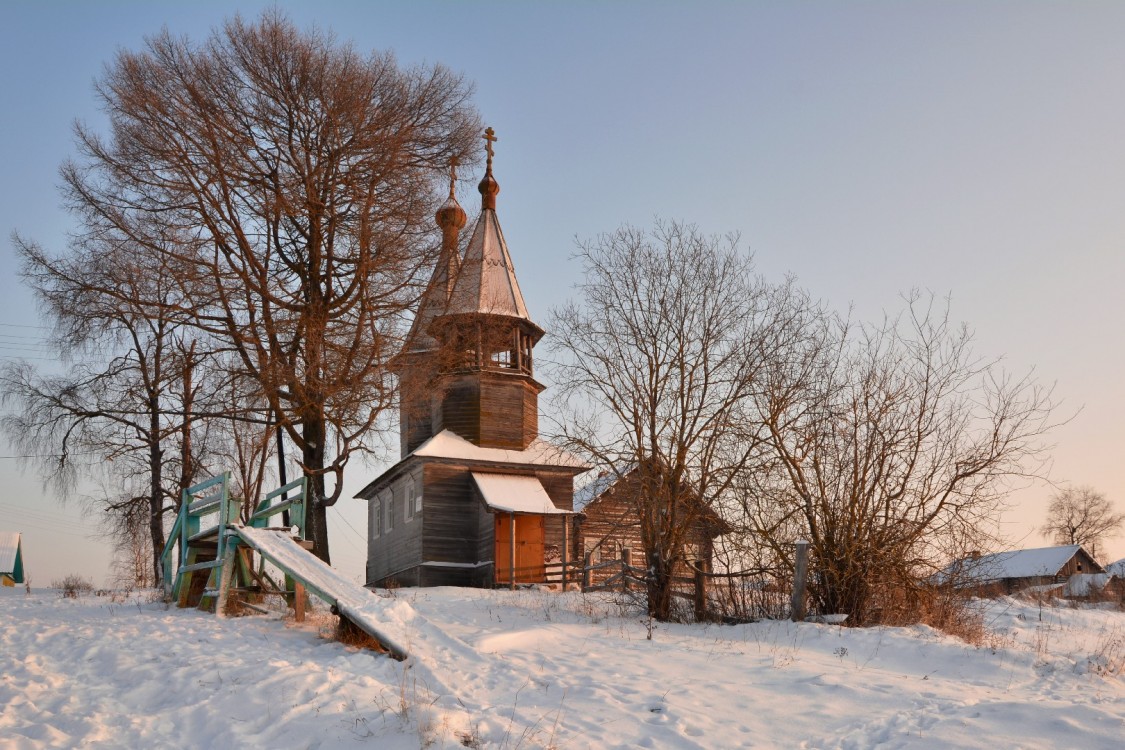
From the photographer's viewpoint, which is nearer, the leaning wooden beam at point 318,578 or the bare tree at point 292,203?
the leaning wooden beam at point 318,578

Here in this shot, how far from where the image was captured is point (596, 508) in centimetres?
2941

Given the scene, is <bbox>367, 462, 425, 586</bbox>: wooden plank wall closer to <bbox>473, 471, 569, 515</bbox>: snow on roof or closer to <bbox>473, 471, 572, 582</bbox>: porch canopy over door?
<bbox>473, 471, 569, 515</bbox>: snow on roof

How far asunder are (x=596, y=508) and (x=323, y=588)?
1908 cm

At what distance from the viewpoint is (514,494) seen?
26.0 m

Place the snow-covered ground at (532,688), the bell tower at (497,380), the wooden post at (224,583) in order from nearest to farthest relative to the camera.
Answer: the snow-covered ground at (532,688), the wooden post at (224,583), the bell tower at (497,380)

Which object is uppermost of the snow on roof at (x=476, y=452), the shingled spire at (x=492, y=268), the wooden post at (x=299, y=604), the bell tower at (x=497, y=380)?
the shingled spire at (x=492, y=268)

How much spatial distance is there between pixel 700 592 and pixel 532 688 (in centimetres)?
588

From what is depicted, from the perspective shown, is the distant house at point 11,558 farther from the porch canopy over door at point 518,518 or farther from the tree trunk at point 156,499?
the porch canopy over door at point 518,518

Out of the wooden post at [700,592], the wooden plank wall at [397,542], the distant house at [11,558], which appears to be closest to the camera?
the wooden post at [700,592]

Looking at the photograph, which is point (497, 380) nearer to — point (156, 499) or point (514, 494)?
point (514, 494)

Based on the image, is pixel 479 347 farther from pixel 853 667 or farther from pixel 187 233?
pixel 853 667

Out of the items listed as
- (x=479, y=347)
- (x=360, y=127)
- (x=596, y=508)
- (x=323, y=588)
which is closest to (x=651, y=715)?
(x=323, y=588)

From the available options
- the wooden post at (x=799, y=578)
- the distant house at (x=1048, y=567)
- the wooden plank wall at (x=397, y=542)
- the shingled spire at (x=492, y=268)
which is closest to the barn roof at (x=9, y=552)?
the wooden plank wall at (x=397, y=542)

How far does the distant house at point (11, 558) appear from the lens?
151 ft
